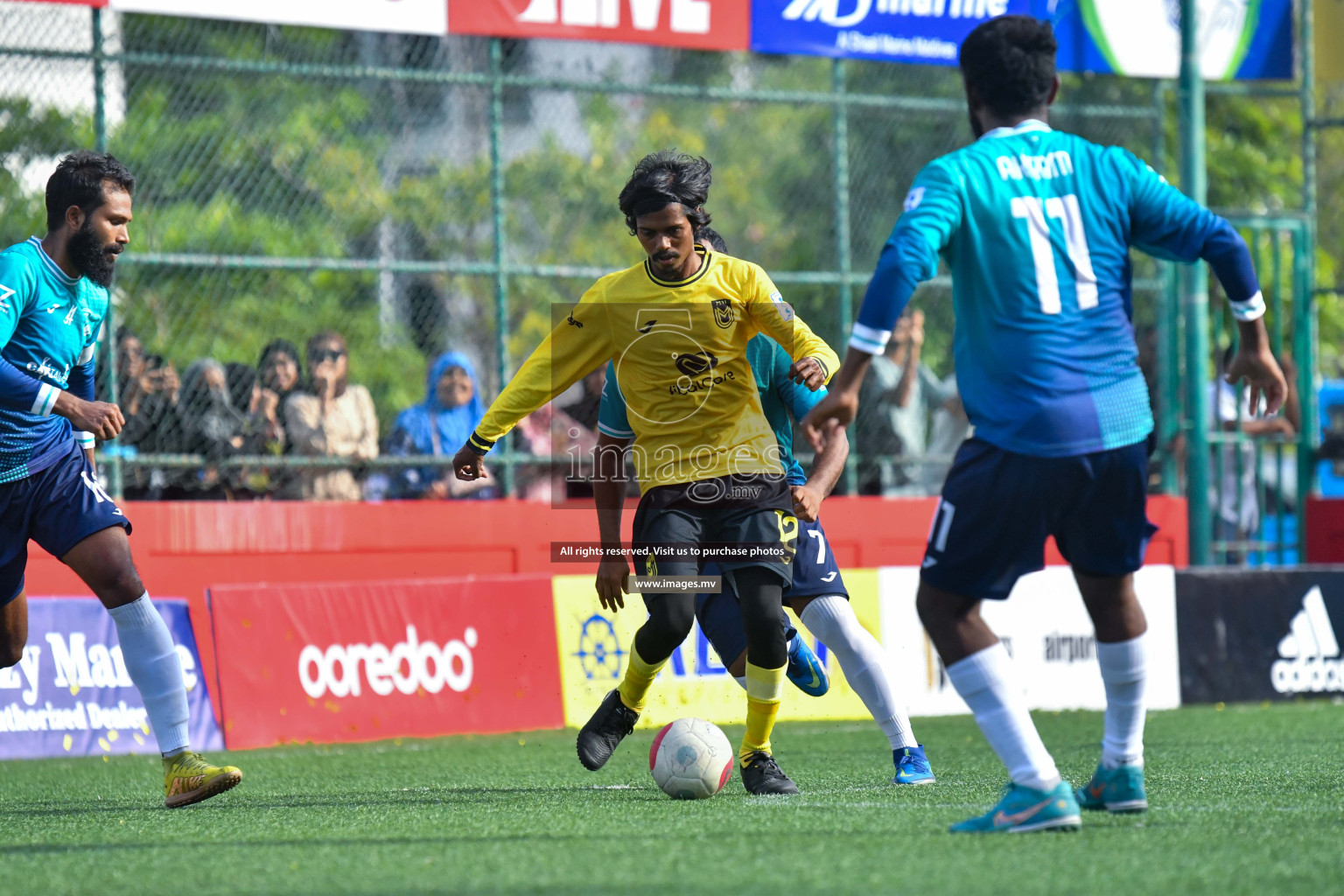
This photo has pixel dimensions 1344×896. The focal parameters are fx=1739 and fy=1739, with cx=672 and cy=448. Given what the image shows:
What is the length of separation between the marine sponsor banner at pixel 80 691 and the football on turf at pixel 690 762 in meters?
3.81

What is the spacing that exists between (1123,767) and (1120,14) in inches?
395

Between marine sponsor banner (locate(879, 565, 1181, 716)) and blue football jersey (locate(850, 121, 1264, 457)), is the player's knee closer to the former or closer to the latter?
blue football jersey (locate(850, 121, 1264, 457))

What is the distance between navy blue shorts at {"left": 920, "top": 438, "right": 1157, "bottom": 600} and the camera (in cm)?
460

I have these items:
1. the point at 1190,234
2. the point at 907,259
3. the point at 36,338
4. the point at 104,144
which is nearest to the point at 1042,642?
the point at 104,144

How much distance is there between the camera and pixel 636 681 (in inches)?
252

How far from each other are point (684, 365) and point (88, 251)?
217 centimetres

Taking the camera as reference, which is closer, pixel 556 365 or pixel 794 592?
pixel 556 365

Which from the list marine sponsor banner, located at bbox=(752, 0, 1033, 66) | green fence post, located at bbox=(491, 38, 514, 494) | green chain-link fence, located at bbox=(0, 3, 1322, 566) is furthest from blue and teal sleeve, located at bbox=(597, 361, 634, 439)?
marine sponsor banner, located at bbox=(752, 0, 1033, 66)

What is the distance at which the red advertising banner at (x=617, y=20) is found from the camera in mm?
11727

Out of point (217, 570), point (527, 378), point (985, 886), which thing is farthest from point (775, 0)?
point (985, 886)

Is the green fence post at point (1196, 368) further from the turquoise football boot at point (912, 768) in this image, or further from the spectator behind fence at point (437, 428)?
the turquoise football boot at point (912, 768)

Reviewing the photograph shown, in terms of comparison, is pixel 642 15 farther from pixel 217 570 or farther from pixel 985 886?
pixel 985 886

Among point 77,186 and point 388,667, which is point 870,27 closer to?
point 388,667

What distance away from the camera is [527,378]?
625 centimetres
